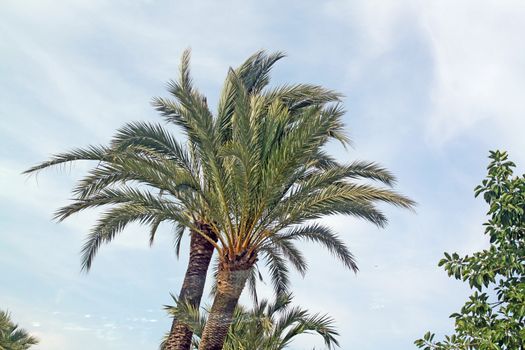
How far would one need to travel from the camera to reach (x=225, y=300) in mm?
15703

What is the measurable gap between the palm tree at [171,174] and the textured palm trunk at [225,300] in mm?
1110

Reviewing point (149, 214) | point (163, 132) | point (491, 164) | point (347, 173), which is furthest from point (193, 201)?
point (491, 164)

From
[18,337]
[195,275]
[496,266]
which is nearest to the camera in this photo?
[496,266]

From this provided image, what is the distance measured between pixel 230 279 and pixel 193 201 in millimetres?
2170

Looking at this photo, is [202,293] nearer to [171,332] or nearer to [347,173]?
[171,332]

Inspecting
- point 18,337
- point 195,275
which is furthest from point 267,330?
point 18,337

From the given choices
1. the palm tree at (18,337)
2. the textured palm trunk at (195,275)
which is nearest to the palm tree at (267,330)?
the textured palm trunk at (195,275)

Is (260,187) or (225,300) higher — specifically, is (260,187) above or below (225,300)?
above

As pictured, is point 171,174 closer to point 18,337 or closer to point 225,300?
point 225,300

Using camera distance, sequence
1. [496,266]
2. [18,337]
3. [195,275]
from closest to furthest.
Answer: [496,266] < [195,275] < [18,337]

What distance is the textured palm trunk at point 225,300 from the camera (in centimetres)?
1560

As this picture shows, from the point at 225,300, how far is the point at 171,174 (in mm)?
3368

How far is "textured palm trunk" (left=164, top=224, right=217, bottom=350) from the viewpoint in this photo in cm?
1766

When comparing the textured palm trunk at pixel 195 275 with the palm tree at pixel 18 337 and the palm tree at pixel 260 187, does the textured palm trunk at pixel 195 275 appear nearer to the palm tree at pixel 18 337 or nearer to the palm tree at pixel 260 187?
the palm tree at pixel 260 187
